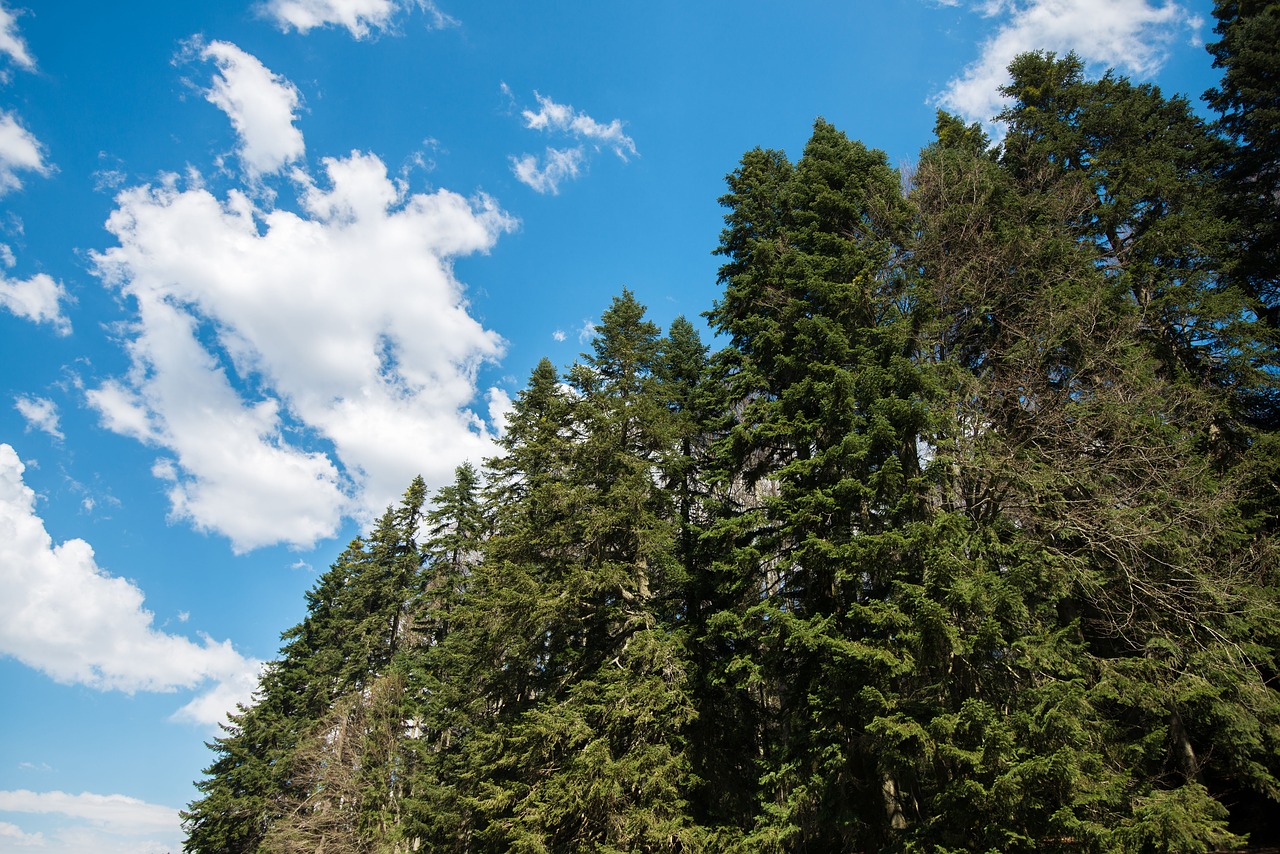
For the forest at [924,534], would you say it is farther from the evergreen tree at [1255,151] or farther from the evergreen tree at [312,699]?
the evergreen tree at [312,699]

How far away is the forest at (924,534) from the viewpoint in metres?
9.97

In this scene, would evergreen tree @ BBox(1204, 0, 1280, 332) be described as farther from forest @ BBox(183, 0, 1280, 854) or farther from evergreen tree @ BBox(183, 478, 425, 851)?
evergreen tree @ BBox(183, 478, 425, 851)

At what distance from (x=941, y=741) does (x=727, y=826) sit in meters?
5.11

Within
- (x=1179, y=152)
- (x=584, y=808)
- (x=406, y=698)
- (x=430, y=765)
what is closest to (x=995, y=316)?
(x=1179, y=152)

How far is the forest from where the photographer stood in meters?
9.97

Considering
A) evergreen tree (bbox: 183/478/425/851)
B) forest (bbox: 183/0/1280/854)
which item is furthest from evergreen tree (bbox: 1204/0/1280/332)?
evergreen tree (bbox: 183/478/425/851)

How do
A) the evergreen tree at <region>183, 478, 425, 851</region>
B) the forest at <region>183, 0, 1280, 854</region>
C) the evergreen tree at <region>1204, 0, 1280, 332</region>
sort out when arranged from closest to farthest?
1. the forest at <region>183, 0, 1280, 854</region>
2. the evergreen tree at <region>1204, 0, 1280, 332</region>
3. the evergreen tree at <region>183, 478, 425, 851</region>

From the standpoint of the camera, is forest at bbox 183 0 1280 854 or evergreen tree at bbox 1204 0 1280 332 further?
evergreen tree at bbox 1204 0 1280 332

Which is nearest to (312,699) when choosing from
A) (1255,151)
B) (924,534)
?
(924,534)

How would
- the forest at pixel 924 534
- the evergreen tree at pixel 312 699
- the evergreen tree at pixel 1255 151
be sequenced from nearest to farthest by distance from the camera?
1. the forest at pixel 924 534
2. the evergreen tree at pixel 1255 151
3. the evergreen tree at pixel 312 699

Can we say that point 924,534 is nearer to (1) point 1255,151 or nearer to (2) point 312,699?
(1) point 1255,151

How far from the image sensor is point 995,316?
14.3 meters

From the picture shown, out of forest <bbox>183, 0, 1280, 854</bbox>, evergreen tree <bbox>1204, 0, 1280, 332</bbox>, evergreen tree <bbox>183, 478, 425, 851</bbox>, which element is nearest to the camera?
forest <bbox>183, 0, 1280, 854</bbox>

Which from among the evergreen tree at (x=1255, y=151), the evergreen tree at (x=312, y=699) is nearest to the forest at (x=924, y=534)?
the evergreen tree at (x=1255, y=151)
